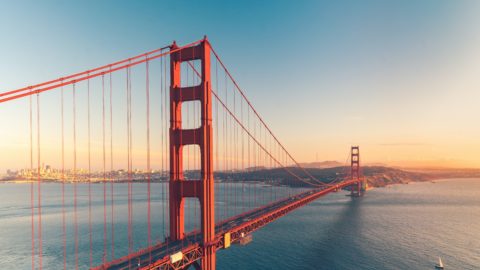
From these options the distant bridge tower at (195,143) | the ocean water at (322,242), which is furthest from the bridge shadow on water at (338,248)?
the distant bridge tower at (195,143)

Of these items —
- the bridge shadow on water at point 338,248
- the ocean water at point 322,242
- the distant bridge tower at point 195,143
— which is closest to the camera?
the distant bridge tower at point 195,143

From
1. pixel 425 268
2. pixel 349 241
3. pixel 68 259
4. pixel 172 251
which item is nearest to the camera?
pixel 172 251

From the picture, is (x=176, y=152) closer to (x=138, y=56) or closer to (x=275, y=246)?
(x=138, y=56)

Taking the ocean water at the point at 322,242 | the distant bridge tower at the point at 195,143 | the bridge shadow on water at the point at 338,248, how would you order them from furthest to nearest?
the ocean water at the point at 322,242 → the bridge shadow on water at the point at 338,248 → the distant bridge tower at the point at 195,143

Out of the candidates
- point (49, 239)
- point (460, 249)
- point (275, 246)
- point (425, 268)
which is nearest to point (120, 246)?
point (49, 239)

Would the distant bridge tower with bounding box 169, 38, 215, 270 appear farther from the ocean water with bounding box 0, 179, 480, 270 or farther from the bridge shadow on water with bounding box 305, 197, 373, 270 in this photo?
the bridge shadow on water with bounding box 305, 197, 373, 270

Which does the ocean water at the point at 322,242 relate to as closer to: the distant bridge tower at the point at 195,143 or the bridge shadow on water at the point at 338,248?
the bridge shadow on water at the point at 338,248

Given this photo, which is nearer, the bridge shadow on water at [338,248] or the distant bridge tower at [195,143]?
the distant bridge tower at [195,143]

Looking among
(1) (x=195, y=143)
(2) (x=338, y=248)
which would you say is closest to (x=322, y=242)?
(2) (x=338, y=248)
